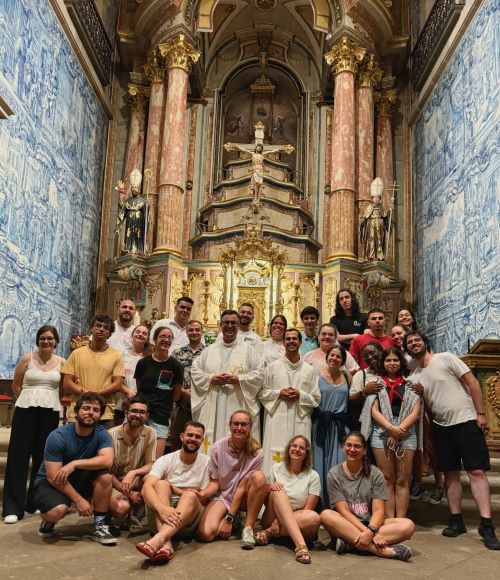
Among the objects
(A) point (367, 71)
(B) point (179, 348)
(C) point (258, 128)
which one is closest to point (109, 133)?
(C) point (258, 128)

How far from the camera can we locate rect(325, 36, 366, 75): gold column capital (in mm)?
15008

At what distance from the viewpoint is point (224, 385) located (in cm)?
537

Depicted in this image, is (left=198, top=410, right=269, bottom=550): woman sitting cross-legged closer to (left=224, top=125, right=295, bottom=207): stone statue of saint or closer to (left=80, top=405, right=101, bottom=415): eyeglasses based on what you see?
(left=80, top=405, right=101, bottom=415): eyeglasses

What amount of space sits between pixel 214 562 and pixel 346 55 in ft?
45.4

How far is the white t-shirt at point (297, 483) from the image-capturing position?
444cm

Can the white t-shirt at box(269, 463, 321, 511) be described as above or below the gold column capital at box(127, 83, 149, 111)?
below

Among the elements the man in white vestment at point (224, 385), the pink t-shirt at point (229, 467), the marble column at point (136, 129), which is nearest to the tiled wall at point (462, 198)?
the man in white vestment at point (224, 385)

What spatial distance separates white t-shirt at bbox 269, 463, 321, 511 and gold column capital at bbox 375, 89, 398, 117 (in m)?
13.3

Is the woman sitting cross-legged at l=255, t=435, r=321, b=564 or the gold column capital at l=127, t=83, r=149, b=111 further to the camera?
the gold column capital at l=127, t=83, r=149, b=111

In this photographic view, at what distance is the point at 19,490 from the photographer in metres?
4.84

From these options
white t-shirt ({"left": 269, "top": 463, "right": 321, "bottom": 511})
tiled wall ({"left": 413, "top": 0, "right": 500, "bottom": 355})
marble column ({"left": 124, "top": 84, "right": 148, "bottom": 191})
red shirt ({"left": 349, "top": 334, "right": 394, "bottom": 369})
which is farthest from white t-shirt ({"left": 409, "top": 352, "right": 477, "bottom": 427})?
marble column ({"left": 124, "top": 84, "right": 148, "bottom": 191})

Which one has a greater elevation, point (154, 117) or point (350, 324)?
point (154, 117)

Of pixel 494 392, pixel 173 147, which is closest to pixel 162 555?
pixel 494 392

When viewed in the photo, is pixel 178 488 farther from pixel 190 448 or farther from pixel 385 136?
pixel 385 136
